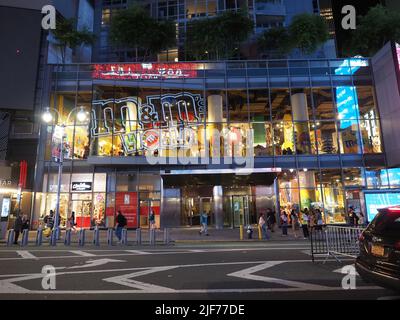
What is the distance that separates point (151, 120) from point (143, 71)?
4918mm

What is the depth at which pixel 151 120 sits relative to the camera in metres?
29.0

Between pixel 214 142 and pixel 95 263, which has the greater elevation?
pixel 214 142

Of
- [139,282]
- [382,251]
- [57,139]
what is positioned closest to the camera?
[382,251]

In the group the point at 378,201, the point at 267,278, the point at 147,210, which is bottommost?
the point at 267,278

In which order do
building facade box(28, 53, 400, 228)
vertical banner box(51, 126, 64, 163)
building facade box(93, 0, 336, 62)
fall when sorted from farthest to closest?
1. building facade box(93, 0, 336, 62)
2. building facade box(28, 53, 400, 228)
3. vertical banner box(51, 126, 64, 163)

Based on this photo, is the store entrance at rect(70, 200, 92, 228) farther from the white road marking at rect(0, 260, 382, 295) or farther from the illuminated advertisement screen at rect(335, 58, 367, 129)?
the illuminated advertisement screen at rect(335, 58, 367, 129)

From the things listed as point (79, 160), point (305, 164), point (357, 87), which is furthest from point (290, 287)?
point (357, 87)

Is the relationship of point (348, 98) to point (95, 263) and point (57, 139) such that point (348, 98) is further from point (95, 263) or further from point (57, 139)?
point (95, 263)

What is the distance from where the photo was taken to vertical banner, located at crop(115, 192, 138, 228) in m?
27.6

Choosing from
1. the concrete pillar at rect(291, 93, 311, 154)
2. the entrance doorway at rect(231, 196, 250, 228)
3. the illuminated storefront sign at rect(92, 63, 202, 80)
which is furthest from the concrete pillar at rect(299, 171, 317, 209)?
the illuminated storefront sign at rect(92, 63, 202, 80)

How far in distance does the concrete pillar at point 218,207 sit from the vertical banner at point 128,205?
7.07 m

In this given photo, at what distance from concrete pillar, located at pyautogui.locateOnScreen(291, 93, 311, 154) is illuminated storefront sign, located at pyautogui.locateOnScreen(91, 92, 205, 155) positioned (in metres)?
8.75

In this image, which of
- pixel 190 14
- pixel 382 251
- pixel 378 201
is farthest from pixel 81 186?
pixel 190 14

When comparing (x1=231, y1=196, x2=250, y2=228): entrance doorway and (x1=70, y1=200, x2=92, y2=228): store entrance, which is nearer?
(x1=231, y1=196, x2=250, y2=228): entrance doorway
